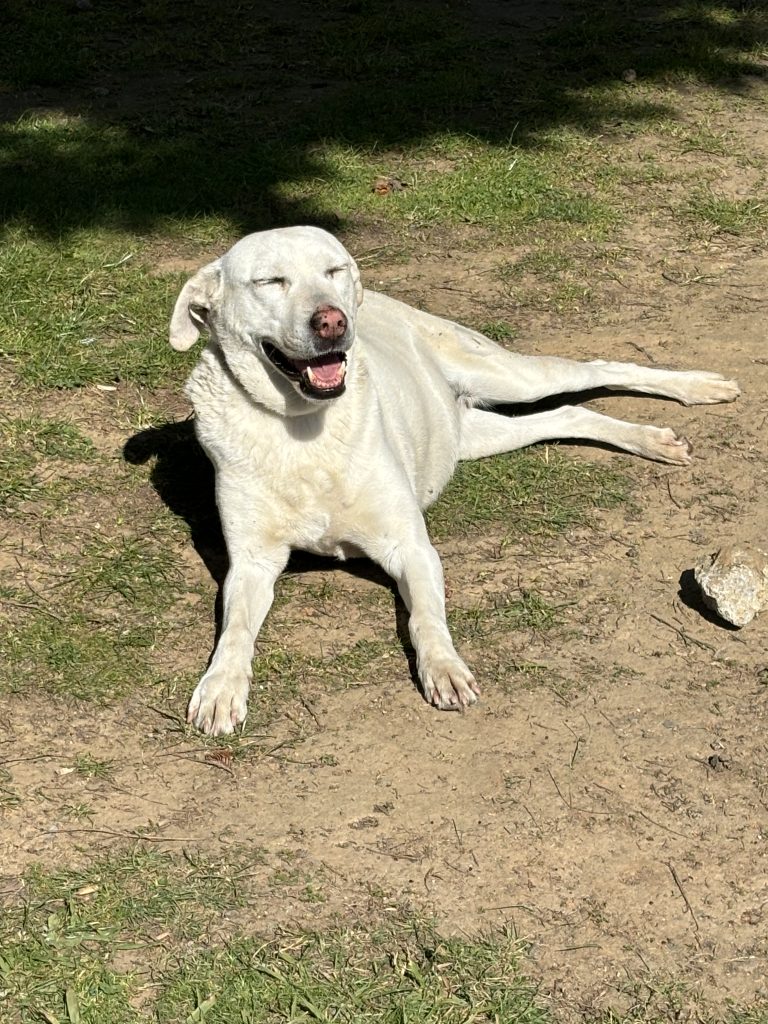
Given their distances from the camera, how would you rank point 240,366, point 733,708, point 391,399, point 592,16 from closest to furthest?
point 733,708 → point 240,366 → point 391,399 → point 592,16

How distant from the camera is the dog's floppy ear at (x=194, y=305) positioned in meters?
4.23

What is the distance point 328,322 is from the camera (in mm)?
3939

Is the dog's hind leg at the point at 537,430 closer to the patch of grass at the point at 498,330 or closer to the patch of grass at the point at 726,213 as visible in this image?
the patch of grass at the point at 498,330

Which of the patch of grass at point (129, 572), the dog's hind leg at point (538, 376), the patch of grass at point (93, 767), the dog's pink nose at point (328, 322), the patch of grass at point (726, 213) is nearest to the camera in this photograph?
the patch of grass at point (93, 767)

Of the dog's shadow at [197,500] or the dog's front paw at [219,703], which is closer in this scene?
the dog's front paw at [219,703]

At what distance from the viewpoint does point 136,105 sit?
27.5ft

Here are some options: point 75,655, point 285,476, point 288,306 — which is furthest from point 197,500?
point 288,306

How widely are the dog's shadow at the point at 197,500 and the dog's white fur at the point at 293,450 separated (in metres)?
0.15

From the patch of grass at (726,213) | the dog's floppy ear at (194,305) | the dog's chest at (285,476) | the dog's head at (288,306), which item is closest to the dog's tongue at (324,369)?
the dog's head at (288,306)

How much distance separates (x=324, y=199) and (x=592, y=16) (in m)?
3.33

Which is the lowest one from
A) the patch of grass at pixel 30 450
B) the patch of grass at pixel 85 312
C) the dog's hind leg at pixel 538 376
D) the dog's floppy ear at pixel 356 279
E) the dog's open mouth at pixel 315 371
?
the patch of grass at pixel 30 450

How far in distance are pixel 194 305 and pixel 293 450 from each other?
0.54 metres

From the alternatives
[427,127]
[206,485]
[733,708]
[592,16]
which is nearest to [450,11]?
[592,16]

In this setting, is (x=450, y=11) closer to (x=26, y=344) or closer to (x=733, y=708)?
(x=26, y=344)
